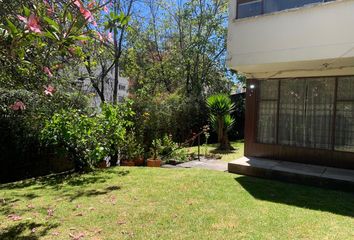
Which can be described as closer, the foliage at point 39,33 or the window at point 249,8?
the foliage at point 39,33

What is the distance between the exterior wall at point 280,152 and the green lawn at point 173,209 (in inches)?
84.2

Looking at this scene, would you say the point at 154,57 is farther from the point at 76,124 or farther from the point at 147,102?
the point at 76,124

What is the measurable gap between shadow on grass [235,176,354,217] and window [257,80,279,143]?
2.49 m

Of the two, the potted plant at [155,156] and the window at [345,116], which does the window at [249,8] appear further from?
the potted plant at [155,156]

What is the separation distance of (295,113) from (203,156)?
4.10 metres

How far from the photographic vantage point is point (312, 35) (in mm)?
9023

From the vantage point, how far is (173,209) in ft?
21.6

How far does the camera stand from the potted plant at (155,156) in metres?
11.8

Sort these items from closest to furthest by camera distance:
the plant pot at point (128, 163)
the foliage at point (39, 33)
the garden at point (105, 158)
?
the foliage at point (39, 33) → the garden at point (105, 158) → the plant pot at point (128, 163)

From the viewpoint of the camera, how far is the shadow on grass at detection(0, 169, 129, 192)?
913 cm

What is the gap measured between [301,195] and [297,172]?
1480 millimetres

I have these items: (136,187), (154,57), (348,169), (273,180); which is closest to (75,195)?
(136,187)

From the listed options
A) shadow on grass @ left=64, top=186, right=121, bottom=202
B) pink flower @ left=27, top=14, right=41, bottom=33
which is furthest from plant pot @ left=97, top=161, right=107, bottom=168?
pink flower @ left=27, top=14, right=41, bottom=33

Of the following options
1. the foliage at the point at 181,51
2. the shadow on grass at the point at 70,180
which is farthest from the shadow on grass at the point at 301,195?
the foliage at the point at 181,51
